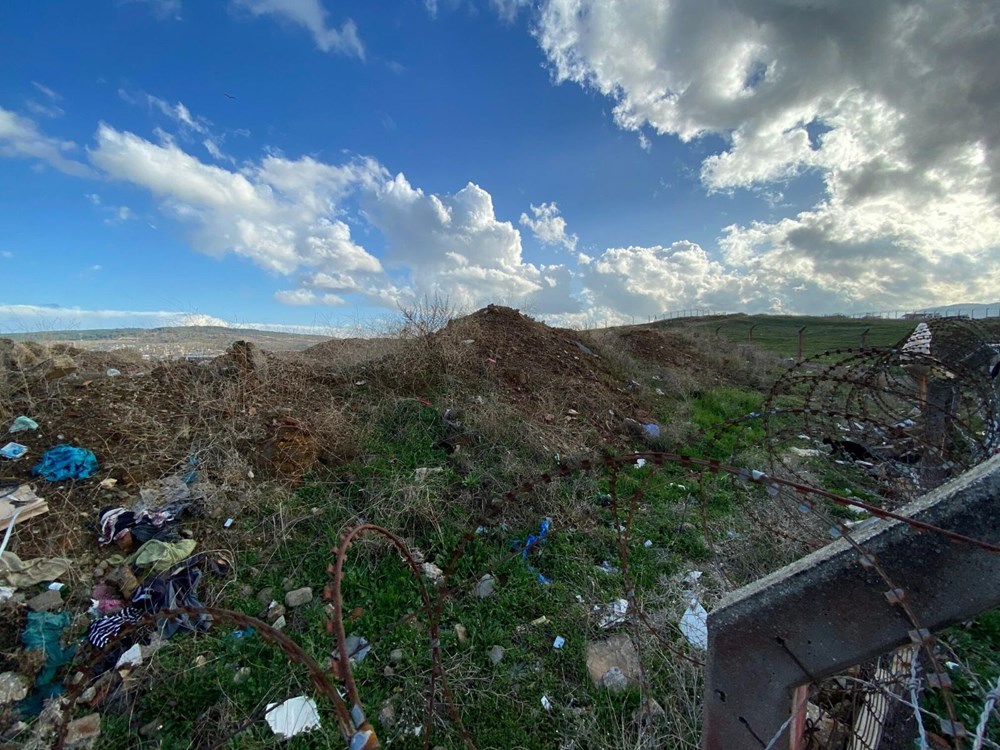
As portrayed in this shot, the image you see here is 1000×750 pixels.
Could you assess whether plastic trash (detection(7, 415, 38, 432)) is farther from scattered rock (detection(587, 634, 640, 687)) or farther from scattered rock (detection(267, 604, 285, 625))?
scattered rock (detection(587, 634, 640, 687))

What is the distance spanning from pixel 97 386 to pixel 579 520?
16.5ft

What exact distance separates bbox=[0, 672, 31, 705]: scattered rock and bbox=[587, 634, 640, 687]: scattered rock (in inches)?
118

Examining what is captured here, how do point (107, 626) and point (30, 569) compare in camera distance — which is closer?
point (107, 626)

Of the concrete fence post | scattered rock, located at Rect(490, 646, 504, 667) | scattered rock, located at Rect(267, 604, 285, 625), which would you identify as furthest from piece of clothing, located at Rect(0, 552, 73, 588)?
the concrete fence post

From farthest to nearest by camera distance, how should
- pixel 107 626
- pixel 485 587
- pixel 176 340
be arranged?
pixel 176 340, pixel 485 587, pixel 107 626

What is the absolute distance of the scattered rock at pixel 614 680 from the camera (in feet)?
7.68

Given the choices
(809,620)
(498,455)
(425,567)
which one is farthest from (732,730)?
(498,455)

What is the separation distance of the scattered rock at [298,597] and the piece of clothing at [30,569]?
1.45 meters

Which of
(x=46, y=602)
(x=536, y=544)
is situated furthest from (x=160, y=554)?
(x=536, y=544)

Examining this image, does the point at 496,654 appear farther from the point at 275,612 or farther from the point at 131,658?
the point at 131,658

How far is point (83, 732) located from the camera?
6.97 feet

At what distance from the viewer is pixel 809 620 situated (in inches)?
41.7

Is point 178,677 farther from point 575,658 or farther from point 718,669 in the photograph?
point 718,669

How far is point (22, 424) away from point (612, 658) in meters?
5.11
